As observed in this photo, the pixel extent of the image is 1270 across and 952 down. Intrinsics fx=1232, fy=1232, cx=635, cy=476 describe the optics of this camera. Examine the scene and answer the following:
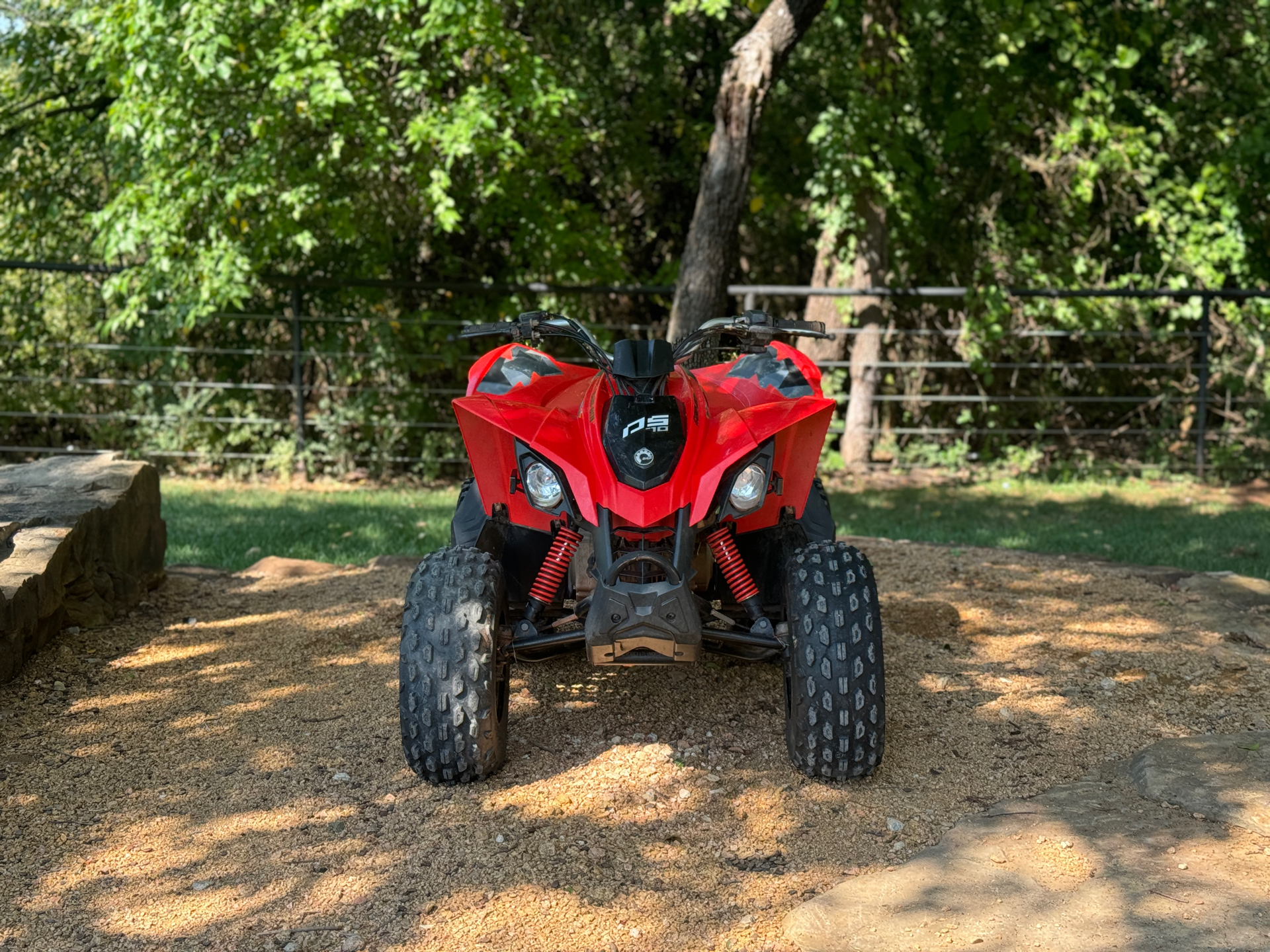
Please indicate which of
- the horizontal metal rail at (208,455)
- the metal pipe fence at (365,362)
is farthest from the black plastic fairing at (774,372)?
the horizontal metal rail at (208,455)

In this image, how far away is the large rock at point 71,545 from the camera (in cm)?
418

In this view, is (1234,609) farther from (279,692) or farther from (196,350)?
(196,350)

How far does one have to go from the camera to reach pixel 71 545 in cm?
459

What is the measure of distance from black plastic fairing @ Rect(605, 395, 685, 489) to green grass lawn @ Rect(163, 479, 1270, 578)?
10.5 ft

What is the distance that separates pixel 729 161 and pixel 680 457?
15.5 feet

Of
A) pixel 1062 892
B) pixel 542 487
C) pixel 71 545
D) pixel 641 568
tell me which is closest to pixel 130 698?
pixel 71 545

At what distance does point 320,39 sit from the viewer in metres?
7.31

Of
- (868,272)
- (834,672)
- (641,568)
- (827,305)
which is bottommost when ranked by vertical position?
(834,672)

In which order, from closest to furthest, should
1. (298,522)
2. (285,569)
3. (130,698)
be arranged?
(130,698)
(285,569)
(298,522)

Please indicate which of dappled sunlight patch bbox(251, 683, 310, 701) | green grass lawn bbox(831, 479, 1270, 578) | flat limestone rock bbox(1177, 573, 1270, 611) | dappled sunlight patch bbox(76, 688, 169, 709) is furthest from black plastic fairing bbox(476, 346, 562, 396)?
green grass lawn bbox(831, 479, 1270, 578)

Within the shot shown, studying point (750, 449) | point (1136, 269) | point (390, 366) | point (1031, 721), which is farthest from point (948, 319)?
point (750, 449)

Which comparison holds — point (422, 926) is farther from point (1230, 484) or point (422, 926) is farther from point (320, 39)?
point (1230, 484)

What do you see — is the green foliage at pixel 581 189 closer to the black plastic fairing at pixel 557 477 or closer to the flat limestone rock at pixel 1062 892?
the black plastic fairing at pixel 557 477

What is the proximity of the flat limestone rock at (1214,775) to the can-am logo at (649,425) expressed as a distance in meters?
1.57
